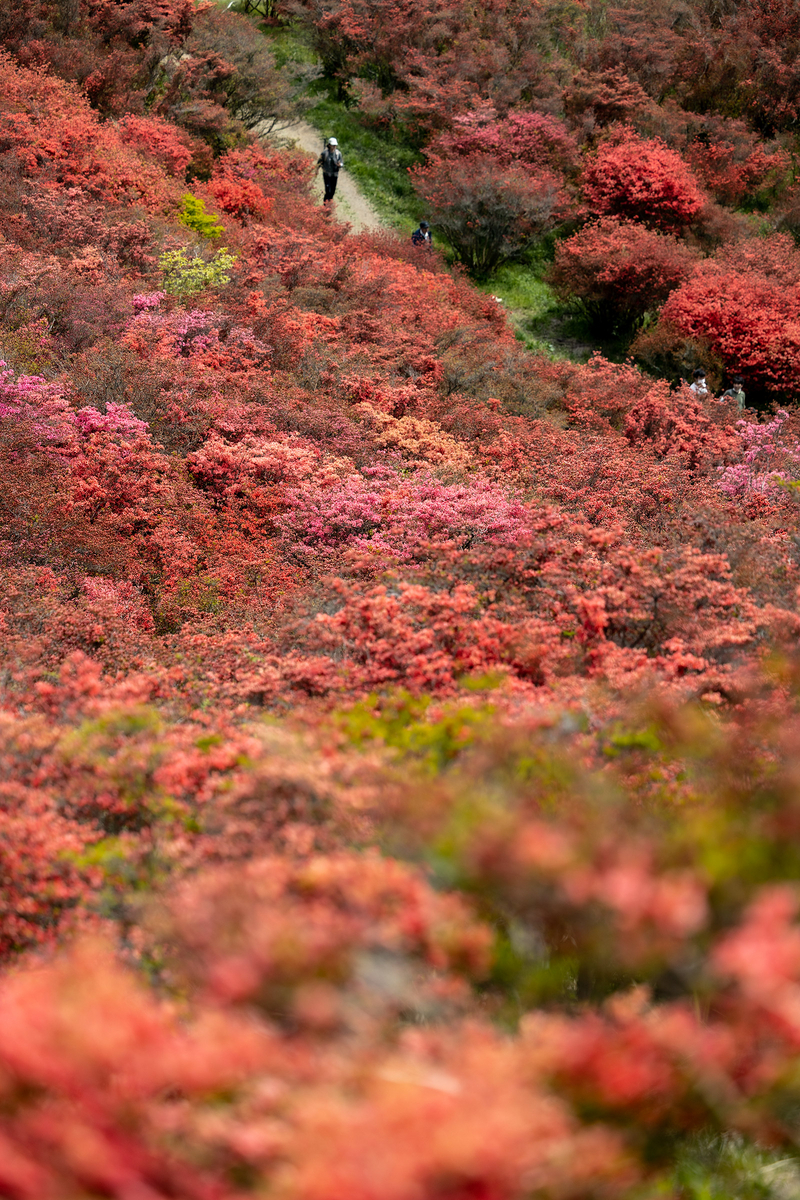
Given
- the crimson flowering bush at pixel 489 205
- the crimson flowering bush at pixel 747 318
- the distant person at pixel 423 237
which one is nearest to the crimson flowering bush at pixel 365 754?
the crimson flowering bush at pixel 747 318

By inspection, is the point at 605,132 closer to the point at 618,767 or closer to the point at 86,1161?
the point at 618,767

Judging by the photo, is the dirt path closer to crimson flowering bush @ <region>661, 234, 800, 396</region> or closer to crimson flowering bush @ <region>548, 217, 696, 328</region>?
crimson flowering bush @ <region>548, 217, 696, 328</region>

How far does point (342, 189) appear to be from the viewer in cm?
2256

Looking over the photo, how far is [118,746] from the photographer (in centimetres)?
406

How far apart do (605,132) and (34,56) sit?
14.2m

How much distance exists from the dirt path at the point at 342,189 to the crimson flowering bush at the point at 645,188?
549cm

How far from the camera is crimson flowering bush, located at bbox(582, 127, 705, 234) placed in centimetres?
2012

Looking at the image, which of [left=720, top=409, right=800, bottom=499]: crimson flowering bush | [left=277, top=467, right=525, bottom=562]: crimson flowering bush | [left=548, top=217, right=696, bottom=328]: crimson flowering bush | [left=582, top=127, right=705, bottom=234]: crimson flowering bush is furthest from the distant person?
[left=277, top=467, right=525, bottom=562]: crimson flowering bush

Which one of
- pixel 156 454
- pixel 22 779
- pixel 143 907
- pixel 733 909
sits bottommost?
pixel 156 454

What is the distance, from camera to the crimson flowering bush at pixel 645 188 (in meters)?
20.1

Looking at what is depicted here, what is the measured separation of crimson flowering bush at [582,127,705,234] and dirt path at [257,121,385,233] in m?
5.49

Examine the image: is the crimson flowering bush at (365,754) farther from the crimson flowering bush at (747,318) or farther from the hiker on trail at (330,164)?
the hiker on trail at (330,164)

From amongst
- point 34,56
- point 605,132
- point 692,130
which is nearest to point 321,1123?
point 34,56

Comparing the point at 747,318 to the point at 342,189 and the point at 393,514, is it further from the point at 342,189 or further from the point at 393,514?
the point at 342,189
